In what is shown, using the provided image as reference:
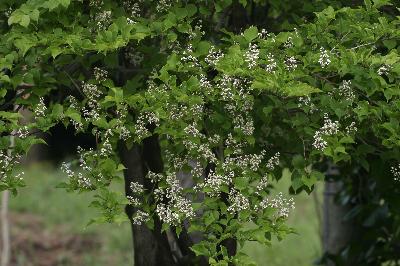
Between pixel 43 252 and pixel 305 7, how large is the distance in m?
8.66

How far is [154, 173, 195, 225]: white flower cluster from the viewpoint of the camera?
392 centimetres

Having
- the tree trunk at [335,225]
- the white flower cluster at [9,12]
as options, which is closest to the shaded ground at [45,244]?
the tree trunk at [335,225]

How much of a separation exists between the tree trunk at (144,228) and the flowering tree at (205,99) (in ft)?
1.94

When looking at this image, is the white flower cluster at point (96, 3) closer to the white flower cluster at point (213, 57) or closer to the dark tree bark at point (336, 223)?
the white flower cluster at point (213, 57)

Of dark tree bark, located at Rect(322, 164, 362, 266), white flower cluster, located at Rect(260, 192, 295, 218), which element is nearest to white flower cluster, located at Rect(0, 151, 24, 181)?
white flower cluster, located at Rect(260, 192, 295, 218)

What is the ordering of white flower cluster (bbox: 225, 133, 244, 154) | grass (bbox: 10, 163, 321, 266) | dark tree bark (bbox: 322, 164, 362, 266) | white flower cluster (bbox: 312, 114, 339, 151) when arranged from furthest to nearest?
1. grass (bbox: 10, 163, 321, 266)
2. dark tree bark (bbox: 322, 164, 362, 266)
3. white flower cluster (bbox: 225, 133, 244, 154)
4. white flower cluster (bbox: 312, 114, 339, 151)

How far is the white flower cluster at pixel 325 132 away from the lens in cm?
386

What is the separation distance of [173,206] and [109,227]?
9963 mm

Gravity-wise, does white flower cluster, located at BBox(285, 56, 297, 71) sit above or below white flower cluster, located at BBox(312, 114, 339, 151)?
above

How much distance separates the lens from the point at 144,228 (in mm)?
5156

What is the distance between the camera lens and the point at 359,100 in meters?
4.10

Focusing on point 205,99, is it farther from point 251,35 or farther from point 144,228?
point 144,228

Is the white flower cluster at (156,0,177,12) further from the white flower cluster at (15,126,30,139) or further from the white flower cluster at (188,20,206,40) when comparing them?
the white flower cluster at (15,126,30,139)

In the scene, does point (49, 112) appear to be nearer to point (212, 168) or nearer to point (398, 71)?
point (212, 168)
